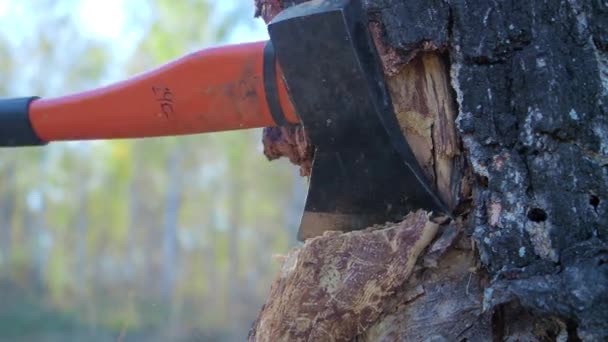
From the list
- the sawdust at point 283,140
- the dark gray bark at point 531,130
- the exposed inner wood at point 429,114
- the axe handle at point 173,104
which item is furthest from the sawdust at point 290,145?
the dark gray bark at point 531,130

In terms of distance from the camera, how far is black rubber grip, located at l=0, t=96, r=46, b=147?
1.60 meters

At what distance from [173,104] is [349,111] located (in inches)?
15.6

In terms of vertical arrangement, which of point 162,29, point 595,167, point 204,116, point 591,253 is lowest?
point 591,253

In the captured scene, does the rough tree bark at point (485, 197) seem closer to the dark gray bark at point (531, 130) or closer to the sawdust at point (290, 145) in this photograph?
the dark gray bark at point (531, 130)

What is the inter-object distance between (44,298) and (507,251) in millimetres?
17212

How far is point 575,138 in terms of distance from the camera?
1.11 metres

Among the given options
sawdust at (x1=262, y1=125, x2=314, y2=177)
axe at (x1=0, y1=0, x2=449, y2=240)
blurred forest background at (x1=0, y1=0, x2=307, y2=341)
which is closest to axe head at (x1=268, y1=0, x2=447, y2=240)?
axe at (x1=0, y1=0, x2=449, y2=240)

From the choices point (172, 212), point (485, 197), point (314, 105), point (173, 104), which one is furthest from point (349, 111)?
point (172, 212)

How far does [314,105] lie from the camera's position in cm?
129

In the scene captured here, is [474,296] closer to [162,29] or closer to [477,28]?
[477,28]

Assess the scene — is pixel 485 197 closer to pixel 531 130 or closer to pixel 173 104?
pixel 531 130

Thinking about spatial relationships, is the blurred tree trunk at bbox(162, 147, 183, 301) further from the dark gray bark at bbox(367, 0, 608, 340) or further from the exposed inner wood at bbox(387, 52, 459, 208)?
the dark gray bark at bbox(367, 0, 608, 340)

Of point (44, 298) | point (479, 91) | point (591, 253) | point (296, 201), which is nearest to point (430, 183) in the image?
point (479, 91)

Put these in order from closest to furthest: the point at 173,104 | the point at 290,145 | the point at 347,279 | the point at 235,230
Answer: the point at 347,279, the point at 173,104, the point at 290,145, the point at 235,230
